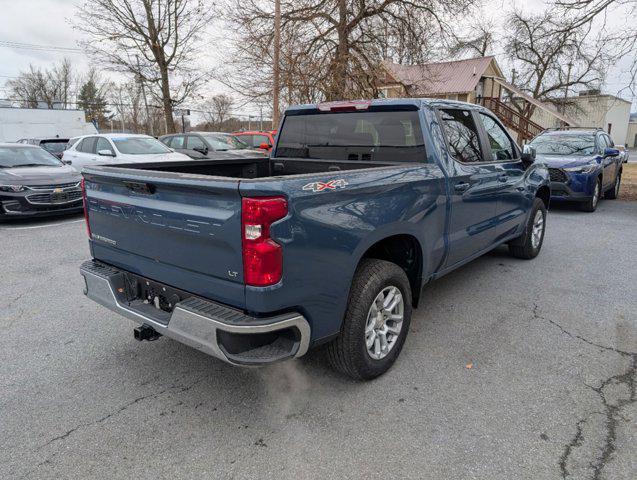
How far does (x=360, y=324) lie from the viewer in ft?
9.29

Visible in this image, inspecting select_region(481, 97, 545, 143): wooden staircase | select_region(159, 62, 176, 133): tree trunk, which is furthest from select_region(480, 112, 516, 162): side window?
select_region(481, 97, 545, 143): wooden staircase

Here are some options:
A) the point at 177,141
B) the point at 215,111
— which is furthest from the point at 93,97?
the point at 177,141

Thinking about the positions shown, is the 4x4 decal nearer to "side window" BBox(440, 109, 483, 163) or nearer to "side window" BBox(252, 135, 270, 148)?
"side window" BBox(440, 109, 483, 163)

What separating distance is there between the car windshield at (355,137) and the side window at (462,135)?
38cm

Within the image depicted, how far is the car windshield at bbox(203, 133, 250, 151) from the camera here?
14.2 metres

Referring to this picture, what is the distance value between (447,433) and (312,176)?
1.70m

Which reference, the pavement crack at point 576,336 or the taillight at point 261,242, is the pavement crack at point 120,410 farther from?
the pavement crack at point 576,336

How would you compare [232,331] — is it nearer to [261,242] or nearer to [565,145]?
[261,242]

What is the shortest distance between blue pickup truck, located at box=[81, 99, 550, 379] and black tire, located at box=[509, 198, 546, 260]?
1476 millimetres

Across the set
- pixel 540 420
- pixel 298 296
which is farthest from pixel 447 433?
pixel 298 296

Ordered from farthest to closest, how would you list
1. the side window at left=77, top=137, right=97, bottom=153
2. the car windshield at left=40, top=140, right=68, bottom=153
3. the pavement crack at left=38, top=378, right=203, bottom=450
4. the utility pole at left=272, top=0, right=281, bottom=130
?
the car windshield at left=40, top=140, right=68, bottom=153 < the utility pole at left=272, top=0, right=281, bottom=130 < the side window at left=77, top=137, right=97, bottom=153 < the pavement crack at left=38, top=378, right=203, bottom=450

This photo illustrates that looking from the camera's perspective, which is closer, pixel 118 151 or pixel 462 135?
pixel 462 135

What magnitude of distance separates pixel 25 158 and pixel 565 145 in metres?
12.2

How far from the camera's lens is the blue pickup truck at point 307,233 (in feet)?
7.51
